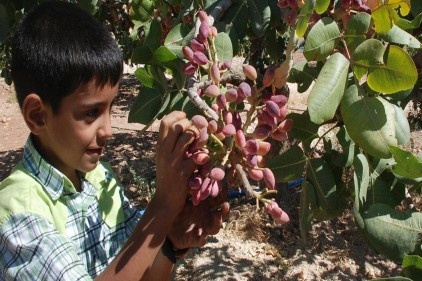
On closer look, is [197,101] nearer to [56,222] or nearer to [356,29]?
[356,29]

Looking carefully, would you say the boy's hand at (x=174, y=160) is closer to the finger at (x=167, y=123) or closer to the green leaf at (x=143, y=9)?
the finger at (x=167, y=123)

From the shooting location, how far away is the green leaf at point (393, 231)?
92 cm

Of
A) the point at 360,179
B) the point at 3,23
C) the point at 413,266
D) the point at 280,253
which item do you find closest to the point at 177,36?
the point at 360,179

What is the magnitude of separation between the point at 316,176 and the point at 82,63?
50 cm

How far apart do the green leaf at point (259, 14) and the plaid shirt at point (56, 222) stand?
488 mm

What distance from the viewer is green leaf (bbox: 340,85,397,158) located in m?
0.88

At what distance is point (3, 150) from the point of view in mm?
5914

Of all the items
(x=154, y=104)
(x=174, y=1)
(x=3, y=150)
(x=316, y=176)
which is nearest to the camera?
(x=316, y=176)

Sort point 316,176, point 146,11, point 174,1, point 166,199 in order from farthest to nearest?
point 146,11 < point 174,1 < point 316,176 < point 166,199

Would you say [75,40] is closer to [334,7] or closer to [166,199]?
[166,199]

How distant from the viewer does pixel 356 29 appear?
3.00 feet

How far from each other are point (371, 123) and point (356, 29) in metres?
0.15

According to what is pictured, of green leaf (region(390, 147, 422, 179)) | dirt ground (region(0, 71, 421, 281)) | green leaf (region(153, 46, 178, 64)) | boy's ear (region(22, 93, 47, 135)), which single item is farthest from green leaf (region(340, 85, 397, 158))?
dirt ground (region(0, 71, 421, 281))

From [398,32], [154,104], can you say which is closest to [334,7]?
[398,32]
